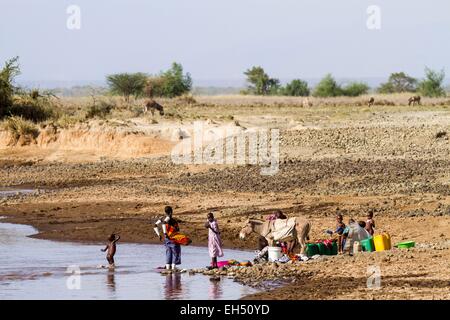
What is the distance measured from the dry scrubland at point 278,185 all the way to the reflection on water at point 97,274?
810mm

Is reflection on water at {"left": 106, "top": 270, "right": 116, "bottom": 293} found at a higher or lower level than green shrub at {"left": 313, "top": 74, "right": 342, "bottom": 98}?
lower

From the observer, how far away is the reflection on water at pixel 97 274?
1761 centimetres

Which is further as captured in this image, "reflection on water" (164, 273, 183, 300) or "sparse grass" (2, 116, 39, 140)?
"sparse grass" (2, 116, 39, 140)

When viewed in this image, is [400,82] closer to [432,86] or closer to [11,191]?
[432,86]

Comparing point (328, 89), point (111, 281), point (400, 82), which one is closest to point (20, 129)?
point (111, 281)

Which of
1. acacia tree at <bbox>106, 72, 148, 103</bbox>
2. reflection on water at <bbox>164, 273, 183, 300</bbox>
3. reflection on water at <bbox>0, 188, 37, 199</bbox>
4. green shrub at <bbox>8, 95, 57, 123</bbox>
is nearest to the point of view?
reflection on water at <bbox>164, 273, 183, 300</bbox>

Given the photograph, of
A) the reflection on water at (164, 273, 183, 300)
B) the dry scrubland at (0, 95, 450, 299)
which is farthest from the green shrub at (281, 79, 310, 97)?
the reflection on water at (164, 273, 183, 300)

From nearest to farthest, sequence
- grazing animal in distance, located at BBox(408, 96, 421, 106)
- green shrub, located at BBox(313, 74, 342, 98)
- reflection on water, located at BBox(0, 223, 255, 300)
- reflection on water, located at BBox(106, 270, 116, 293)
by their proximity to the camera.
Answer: reflection on water, located at BBox(0, 223, 255, 300)
reflection on water, located at BBox(106, 270, 116, 293)
grazing animal in distance, located at BBox(408, 96, 421, 106)
green shrub, located at BBox(313, 74, 342, 98)

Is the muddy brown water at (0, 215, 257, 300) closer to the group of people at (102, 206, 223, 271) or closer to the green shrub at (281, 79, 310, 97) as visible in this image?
the group of people at (102, 206, 223, 271)

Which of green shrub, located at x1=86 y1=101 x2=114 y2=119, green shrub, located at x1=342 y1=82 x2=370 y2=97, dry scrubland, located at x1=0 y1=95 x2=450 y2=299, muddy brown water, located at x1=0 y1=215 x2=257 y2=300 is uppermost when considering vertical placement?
green shrub, located at x1=342 y1=82 x2=370 y2=97

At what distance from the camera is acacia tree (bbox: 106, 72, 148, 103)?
7806cm

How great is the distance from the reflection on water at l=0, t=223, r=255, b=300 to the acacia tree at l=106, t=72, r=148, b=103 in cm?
5275

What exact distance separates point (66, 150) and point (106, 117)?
14.8ft

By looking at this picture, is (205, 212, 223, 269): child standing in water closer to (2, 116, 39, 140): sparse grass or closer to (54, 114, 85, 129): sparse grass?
(54, 114, 85, 129): sparse grass
